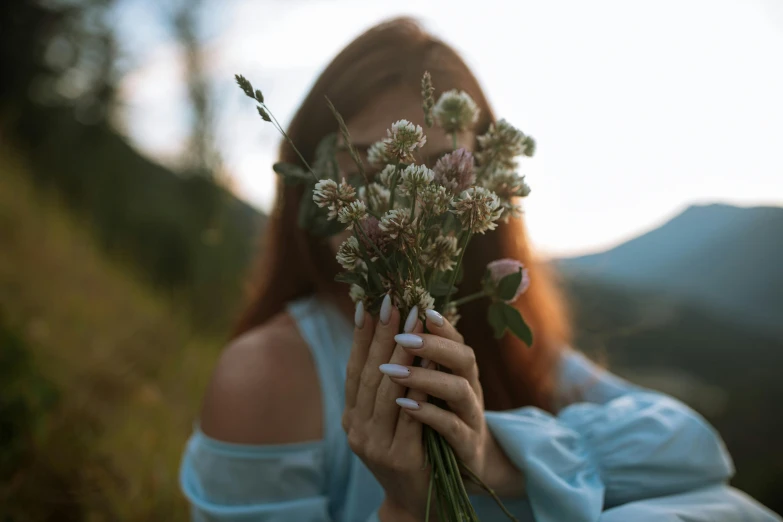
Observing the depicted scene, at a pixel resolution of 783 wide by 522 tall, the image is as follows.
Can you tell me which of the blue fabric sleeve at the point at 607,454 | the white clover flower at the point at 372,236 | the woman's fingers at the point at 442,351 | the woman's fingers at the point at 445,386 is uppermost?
the white clover flower at the point at 372,236

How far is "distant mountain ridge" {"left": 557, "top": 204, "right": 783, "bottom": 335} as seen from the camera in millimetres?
1821

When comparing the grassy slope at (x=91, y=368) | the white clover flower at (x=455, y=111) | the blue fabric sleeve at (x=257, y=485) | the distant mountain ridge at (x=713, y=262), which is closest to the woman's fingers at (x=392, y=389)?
the white clover flower at (x=455, y=111)

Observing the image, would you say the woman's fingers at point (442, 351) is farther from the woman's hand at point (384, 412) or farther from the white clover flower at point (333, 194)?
the white clover flower at point (333, 194)

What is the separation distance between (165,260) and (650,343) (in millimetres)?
4264

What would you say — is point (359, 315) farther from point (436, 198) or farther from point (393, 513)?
point (393, 513)

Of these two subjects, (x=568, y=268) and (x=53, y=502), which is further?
(x=568, y=268)

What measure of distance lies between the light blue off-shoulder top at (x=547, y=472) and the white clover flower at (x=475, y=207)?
0.51 m

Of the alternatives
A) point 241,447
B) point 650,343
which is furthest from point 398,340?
point 650,343

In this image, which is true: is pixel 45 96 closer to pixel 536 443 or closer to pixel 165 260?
pixel 165 260

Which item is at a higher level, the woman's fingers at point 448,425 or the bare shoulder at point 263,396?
the woman's fingers at point 448,425

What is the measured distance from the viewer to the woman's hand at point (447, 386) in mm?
768

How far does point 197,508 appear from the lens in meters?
1.22

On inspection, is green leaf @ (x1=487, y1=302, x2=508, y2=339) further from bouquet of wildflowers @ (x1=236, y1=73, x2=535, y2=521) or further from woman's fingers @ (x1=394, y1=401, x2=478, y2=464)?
woman's fingers @ (x1=394, y1=401, x2=478, y2=464)

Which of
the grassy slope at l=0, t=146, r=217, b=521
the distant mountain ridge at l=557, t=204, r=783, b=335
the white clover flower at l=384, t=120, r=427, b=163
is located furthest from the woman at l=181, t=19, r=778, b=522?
the grassy slope at l=0, t=146, r=217, b=521
